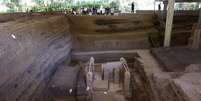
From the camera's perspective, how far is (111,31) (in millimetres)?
10695

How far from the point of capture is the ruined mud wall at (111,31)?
9.94 m

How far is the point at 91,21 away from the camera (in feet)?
34.9

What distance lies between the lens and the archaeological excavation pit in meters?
3.61

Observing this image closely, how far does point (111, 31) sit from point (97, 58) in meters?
2.03

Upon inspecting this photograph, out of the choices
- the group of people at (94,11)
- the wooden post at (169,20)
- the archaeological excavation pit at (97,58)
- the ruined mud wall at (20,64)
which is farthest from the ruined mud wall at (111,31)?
the ruined mud wall at (20,64)

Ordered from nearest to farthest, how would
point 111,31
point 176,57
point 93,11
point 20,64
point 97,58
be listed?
point 20,64
point 176,57
point 97,58
point 111,31
point 93,11

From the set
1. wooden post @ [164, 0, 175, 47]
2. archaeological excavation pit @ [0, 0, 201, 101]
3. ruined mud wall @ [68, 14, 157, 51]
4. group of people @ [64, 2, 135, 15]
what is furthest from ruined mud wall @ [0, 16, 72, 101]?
group of people @ [64, 2, 135, 15]

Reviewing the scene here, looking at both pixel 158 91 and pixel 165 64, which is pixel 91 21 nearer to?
pixel 165 64

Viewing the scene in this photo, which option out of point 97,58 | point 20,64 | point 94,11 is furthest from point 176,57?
point 94,11

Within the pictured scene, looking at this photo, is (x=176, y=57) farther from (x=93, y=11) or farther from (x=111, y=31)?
(x=93, y=11)

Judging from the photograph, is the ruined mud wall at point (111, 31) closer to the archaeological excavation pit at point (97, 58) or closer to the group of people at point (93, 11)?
the archaeological excavation pit at point (97, 58)

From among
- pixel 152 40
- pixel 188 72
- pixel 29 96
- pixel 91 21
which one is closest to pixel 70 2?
pixel 91 21

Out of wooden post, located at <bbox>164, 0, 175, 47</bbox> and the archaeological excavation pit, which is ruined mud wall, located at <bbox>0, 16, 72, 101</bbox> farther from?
wooden post, located at <bbox>164, 0, 175, 47</bbox>

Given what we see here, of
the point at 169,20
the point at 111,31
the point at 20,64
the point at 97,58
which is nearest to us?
the point at 20,64
